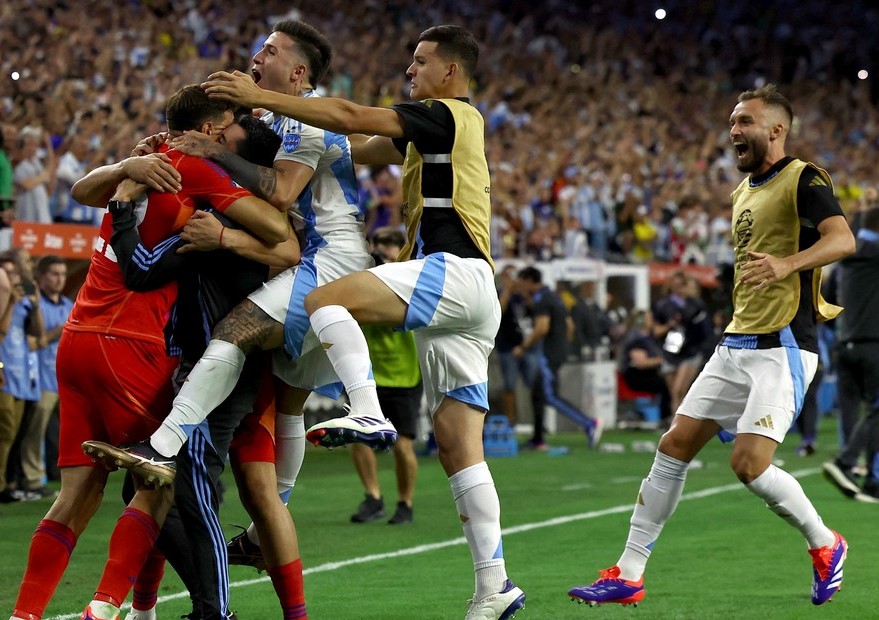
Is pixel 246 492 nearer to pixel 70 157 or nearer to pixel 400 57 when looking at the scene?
pixel 70 157

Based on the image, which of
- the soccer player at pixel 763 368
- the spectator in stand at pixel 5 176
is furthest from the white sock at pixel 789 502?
the spectator in stand at pixel 5 176

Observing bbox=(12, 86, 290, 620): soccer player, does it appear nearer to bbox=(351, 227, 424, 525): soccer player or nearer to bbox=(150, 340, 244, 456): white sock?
bbox=(150, 340, 244, 456): white sock

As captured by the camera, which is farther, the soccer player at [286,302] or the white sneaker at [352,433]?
the soccer player at [286,302]

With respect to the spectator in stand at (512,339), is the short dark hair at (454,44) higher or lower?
higher

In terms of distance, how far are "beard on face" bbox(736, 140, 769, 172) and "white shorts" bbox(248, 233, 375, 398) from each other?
2115mm

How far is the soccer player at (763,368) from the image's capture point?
6.55 metres

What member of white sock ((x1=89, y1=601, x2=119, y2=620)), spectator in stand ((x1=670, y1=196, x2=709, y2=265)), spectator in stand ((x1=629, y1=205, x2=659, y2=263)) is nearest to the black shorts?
white sock ((x1=89, y1=601, x2=119, y2=620))

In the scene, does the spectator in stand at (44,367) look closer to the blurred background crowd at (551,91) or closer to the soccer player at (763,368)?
the blurred background crowd at (551,91)

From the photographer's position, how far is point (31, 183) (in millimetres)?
14180

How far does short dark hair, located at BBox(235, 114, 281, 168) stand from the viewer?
18.7ft

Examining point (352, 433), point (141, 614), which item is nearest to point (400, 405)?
point (141, 614)

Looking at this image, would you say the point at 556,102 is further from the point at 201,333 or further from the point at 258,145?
the point at 201,333

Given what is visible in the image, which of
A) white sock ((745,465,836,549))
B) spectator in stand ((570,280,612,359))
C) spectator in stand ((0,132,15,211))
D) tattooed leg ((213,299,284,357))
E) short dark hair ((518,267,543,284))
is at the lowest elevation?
spectator in stand ((570,280,612,359))

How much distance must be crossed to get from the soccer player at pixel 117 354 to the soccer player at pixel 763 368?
233cm
